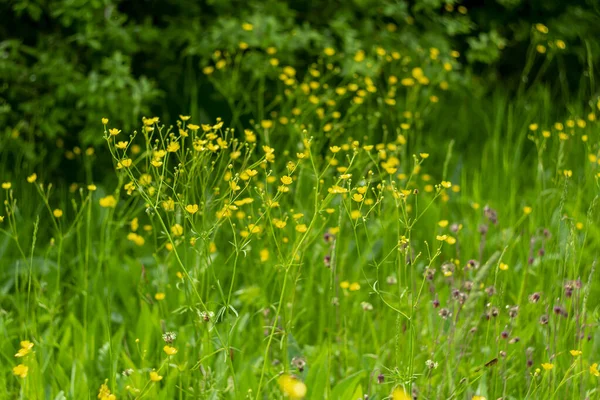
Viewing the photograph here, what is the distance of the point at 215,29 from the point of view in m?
3.64

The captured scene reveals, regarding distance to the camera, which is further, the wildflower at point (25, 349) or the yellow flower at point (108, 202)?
the yellow flower at point (108, 202)

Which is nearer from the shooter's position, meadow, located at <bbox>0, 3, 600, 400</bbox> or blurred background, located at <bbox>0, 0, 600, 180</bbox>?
meadow, located at <bbox>0, 3, 600, 400</bbox>

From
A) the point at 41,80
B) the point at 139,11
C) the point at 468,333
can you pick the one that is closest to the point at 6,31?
the point at 41,80

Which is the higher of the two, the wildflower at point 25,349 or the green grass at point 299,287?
the wildflower at point 25,349

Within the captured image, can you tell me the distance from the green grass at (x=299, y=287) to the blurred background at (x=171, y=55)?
226 mm

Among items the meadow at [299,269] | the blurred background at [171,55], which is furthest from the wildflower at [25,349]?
the blurred background at [171,55]

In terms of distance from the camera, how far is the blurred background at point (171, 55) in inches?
135

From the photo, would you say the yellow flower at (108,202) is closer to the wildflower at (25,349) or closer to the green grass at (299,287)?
the green grass at (299,287)

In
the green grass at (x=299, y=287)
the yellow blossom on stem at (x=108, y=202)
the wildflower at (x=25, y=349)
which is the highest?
the wildflower at (x=25, y=349)

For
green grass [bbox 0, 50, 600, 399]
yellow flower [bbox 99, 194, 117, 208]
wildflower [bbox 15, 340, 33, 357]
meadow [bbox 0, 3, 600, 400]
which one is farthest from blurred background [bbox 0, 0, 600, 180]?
wildflower [bbox 15, 340, 33, 357]

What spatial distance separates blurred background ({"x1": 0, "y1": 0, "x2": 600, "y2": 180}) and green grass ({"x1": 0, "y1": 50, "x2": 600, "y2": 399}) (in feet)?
0.74

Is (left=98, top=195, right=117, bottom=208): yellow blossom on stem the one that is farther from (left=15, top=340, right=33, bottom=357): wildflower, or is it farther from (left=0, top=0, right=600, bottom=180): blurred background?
(left=15, top=340, right=33, bottom=357): wildflower

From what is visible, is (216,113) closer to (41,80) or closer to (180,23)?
(180,23)

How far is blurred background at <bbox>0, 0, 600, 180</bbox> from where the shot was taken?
11.3 feet
